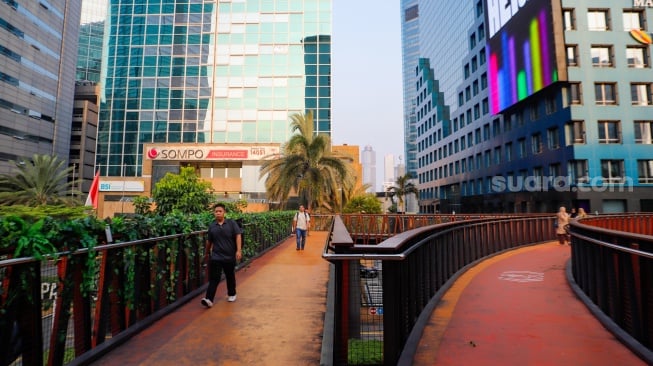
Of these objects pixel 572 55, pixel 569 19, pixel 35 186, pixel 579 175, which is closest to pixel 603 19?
pixel 569 19

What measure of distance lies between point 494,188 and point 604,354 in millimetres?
46340

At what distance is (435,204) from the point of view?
231 feet

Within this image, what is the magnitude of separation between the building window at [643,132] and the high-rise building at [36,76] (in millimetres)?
73409

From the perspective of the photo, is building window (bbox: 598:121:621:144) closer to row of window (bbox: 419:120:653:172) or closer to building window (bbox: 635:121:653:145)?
row of window (bbox: 419:120:653:172)

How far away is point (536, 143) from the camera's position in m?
38.2

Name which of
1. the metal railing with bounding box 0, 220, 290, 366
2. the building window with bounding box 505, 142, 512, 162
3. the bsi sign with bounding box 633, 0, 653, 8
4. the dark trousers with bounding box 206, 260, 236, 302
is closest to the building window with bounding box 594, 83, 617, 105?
the bsi sign with bounding box 633, 0, 653, 8

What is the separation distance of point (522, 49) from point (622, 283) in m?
41.0

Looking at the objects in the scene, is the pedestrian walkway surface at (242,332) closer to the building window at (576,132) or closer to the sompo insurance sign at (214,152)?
the building window at (576,132)

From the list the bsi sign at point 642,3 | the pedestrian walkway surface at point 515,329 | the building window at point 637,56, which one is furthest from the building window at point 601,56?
the pedestrian walkway surface at point 515,329

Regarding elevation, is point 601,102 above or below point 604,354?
above

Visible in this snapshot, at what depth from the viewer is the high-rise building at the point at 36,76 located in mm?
48406

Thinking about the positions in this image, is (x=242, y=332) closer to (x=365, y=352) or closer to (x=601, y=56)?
(x=365, y=352)

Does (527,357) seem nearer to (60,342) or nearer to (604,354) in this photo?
(604,354)

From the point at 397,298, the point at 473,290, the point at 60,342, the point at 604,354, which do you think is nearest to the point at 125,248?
the point at 60,342
